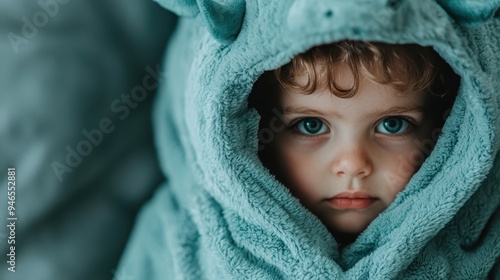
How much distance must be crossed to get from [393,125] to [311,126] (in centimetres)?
12

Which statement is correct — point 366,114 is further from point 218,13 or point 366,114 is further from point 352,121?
point 218,13

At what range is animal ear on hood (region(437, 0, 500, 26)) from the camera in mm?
Answer: 839

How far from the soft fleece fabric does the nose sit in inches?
3.0

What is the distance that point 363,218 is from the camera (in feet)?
3.59

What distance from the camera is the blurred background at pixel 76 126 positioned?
46.1 inches

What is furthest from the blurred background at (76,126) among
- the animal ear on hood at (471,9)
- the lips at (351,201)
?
the animal ear on hood at (471,9)

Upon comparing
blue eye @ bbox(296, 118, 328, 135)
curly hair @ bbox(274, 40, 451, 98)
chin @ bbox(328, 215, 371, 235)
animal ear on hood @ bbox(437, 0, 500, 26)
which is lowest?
chin @ bbox(328, 215, 371, 235)

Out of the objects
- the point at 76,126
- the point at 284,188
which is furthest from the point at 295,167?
the point at 76,126

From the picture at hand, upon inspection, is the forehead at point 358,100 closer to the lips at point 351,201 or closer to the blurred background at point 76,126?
the lips at point 351,201

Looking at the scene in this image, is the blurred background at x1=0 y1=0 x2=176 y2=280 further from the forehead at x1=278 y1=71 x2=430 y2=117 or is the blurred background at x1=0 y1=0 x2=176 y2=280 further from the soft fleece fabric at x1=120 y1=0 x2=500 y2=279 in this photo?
the forehead at x1=278 y1=71 x2=430 y2=117

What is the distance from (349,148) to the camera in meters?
1.01

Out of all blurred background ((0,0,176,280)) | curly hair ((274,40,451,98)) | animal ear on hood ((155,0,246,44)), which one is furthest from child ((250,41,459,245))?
blurred background ((0,0,176,280))

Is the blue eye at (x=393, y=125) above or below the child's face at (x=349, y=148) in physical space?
above

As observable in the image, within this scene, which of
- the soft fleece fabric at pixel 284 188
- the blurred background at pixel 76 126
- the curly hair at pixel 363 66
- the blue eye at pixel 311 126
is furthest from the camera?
the blurred background at pixel 76 126
